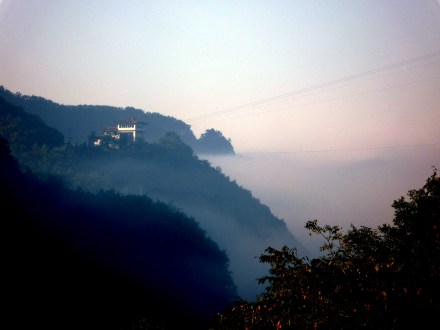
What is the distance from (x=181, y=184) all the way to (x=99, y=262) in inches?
3040

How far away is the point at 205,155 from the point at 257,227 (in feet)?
250

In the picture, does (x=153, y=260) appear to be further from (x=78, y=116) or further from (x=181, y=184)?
(x=78, y=116)

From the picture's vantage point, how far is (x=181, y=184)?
115 meters

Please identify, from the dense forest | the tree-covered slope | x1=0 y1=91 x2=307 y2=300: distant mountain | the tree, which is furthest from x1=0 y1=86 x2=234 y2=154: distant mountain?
the tree

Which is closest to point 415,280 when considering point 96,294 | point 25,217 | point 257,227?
point 96,294

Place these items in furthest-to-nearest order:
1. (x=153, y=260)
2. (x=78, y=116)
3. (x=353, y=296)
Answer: (x=78, y=116)
(x=153, y=260)
(x=353, y=296)

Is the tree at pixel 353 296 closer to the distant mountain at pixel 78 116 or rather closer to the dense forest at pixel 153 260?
the dense forest at pixel 153 260

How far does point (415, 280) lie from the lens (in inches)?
234

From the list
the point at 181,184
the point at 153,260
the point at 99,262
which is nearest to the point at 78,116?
the point at 181,184

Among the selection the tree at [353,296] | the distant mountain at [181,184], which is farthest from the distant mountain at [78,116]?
the tree at [353,296]

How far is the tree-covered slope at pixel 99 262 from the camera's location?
25.6m

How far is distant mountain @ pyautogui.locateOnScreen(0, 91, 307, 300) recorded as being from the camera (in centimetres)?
7519

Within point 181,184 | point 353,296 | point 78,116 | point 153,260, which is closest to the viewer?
point 353,296

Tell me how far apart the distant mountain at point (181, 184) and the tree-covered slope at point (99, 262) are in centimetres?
1733
